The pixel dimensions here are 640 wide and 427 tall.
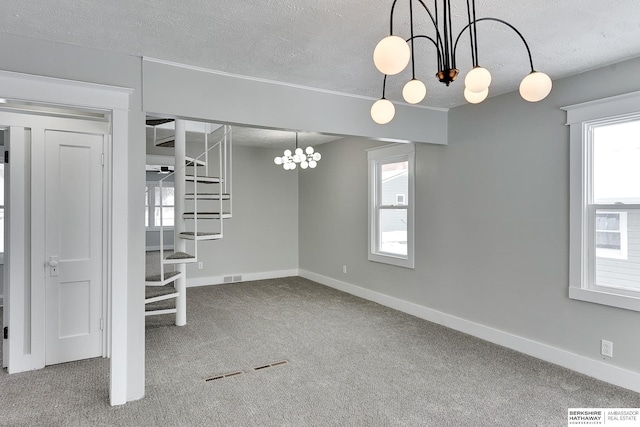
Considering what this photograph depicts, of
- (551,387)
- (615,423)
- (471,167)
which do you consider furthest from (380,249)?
(615,423)

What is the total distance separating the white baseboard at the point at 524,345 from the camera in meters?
3.05

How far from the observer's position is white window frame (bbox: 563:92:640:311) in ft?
10.4

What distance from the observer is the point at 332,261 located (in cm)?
681

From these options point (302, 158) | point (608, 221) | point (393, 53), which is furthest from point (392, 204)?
point (393, 53)

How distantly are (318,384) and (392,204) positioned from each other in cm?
311

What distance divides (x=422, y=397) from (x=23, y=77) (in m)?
3.53

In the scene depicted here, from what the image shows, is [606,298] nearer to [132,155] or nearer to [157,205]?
[132,155]

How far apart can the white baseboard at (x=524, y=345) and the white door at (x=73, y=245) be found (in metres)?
3.59

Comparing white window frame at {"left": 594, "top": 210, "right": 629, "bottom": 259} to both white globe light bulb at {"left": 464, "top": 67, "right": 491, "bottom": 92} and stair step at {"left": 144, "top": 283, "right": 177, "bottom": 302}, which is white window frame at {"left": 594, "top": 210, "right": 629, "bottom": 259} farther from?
stair step at {"left": 144, "top": 283, "right": 177, "bottom": 302}

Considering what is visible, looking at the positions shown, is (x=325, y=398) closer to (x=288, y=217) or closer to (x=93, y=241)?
(x=93, y=241)

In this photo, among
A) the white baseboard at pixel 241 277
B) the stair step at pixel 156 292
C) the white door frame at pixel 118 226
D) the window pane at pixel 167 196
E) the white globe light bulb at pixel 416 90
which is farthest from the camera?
the window pane at pixel 167 196

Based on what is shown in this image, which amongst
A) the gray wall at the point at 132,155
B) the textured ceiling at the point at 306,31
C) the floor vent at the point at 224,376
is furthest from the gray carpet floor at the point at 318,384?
the textured ceiling at the point at 306,31

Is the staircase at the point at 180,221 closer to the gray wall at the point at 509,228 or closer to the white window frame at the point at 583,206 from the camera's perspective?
the gray wall at the point at 509,228

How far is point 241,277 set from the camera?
281 inches
